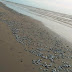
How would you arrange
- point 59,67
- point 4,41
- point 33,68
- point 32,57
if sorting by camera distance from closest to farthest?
point 33,68, point 59,67, point 32,57, point 4,41

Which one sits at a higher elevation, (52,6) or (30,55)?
(52,6)

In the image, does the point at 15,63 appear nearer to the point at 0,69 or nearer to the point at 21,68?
the point at 21,68

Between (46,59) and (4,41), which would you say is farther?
(4,41)

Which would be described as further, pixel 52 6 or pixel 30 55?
pixel 52 6

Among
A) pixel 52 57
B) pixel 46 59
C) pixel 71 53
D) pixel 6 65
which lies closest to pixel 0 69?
pixel 6 65

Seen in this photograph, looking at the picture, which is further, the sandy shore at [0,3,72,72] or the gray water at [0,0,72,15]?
the gray water at [0,0,72,15]

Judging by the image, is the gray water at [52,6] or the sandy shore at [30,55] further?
the gray water at [52,6]

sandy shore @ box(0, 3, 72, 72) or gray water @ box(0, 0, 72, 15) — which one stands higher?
gray water @ box(0, 0, 72, 15)

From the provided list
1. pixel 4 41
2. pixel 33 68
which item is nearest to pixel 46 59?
pixel 33 68

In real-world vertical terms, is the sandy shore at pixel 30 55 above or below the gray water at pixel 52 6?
below

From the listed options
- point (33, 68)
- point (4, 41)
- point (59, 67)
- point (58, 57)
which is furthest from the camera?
point (4, 41)
